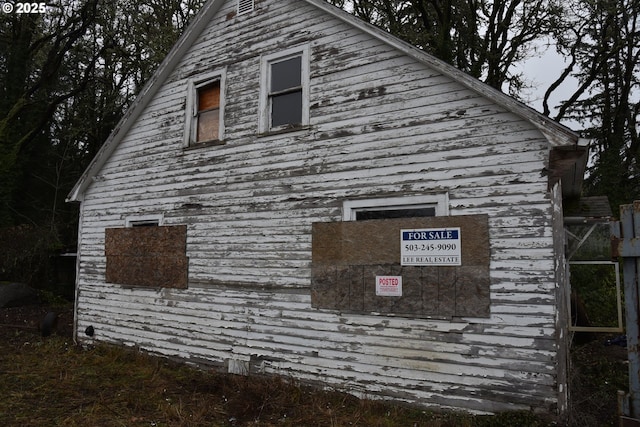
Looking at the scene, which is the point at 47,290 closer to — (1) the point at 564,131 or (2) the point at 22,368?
(2) the point at 22,368

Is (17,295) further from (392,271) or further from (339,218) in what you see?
(392,271)

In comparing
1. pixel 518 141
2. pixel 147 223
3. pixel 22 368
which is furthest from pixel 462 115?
pixel 22 368

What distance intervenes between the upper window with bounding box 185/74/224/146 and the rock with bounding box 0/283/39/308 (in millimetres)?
9698

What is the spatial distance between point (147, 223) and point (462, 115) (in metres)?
6.68

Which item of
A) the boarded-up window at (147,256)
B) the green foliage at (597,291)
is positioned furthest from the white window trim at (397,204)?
the green foliage at (597,291)

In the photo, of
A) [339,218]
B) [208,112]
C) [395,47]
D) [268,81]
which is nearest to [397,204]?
[339,218]

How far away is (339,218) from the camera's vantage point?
257 inches

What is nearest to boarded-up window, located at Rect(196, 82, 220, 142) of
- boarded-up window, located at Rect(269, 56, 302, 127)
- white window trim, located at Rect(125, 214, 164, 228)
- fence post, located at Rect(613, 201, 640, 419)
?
boarded-up window, located at Rect(269, 56, 302, 127)

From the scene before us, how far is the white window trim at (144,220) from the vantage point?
352 inches

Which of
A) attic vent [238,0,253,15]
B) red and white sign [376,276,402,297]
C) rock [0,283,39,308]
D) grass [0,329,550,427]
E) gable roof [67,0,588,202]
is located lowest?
grass [0,329,550,427]

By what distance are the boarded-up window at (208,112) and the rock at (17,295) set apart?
9835mm

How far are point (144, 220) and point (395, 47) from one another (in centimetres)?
612

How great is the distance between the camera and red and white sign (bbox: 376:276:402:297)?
5934 millimetres

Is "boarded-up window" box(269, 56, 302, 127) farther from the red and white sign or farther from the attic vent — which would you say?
the red and white sign
